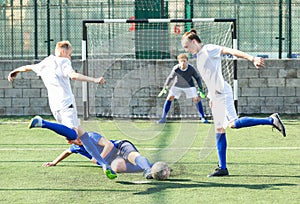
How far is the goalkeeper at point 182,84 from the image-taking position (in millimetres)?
15209

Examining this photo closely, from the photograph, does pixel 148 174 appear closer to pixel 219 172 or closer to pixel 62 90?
pixel 219 172

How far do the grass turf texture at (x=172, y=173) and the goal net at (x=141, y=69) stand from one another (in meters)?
2.31

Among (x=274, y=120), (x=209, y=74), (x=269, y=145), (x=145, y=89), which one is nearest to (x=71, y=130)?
(x=209, y=74)

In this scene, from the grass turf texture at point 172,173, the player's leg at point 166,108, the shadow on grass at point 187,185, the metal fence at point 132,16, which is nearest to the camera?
the grass turf texture at point 172,173

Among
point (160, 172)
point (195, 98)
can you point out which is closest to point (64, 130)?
point (160, 172)

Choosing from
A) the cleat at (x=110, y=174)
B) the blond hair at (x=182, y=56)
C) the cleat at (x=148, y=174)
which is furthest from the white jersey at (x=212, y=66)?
the blond hair at (x=182, y=56)

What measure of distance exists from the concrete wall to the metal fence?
47 centimetres

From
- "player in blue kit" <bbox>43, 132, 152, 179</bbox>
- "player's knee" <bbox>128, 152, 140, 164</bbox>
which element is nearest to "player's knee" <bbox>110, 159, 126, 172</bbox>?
"player in blue kit" <bbox>43, 132, 152, 179</bbox>

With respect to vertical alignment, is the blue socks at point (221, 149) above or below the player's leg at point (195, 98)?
below

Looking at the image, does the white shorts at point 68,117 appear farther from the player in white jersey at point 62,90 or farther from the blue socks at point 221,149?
the blue socks at point 221,149

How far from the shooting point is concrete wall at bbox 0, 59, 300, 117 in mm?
15977

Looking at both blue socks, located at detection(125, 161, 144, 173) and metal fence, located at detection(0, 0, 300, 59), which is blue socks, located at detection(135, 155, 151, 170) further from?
metal fence, located at detection(0, 0, 300, 59)

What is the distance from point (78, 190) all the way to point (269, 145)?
446 centimetres

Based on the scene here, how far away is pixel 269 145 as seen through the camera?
11469 millimetres
